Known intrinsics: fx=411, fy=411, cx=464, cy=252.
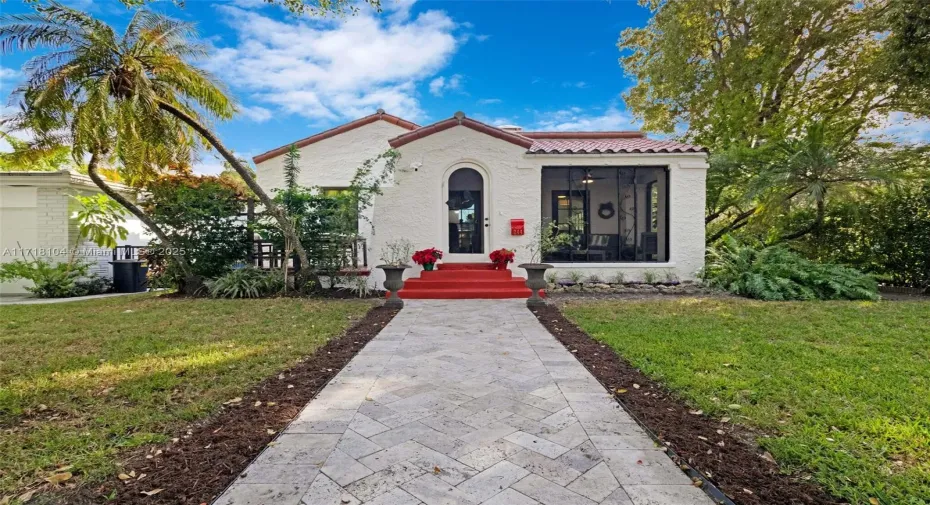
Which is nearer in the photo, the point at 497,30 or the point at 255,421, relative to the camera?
the point at 255,421

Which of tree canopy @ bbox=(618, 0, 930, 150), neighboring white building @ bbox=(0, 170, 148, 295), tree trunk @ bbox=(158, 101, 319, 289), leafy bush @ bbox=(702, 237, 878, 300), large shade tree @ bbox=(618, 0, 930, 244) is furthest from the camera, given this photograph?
tree canopy @ bbox=(618, 0, 930, 150)

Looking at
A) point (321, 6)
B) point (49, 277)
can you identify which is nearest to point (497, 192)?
point (321, 6)

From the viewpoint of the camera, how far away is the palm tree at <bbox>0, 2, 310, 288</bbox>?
7.00m

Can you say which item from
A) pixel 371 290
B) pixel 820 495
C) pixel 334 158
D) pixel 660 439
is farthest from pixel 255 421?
pixel 334 158

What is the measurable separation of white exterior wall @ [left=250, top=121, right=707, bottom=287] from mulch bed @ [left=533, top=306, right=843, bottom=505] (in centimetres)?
625

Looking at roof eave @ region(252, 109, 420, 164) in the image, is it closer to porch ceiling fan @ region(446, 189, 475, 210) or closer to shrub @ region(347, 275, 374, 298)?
porch ceiling fan @ region(446, 189, 475, 210)

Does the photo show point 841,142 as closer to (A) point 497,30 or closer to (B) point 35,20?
(A) point 497,30

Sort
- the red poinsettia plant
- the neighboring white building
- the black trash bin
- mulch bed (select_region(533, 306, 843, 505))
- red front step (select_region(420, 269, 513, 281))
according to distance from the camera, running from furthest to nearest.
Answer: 1. the black trash bin
2. the neighboring white building
3. the red poinsettia plant
4. red front step (select_region(420, 269, 513, 281))
5. mulch bed (select_region(533, 306, 843, 505))

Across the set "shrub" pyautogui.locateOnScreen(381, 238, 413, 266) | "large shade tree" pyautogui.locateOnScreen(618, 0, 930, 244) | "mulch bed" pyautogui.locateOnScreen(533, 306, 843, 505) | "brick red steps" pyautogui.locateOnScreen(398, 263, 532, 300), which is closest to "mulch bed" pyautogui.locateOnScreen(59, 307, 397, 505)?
"mulch bed" pyautogui.locateOnScreen(533, 306, 843, 505)

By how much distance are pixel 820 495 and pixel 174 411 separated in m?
3.82

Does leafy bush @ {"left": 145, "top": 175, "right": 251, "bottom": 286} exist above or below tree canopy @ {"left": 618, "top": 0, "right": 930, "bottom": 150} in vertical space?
below

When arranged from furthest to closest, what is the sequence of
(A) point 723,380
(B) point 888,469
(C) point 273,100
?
(C) point 273,100 < (A) point 723,380 < (B) point 888,469

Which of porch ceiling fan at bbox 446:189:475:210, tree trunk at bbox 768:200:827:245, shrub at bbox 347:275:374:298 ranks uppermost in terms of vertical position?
porch ceiling fan at bbox 446:189:475:210

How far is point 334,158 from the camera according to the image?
1390 centimetres
